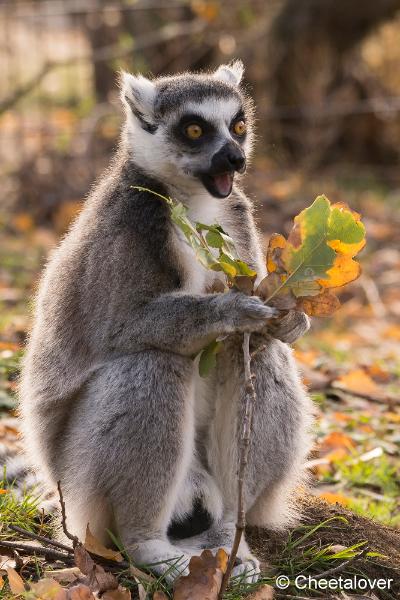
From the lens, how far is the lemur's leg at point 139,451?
11.7 feet

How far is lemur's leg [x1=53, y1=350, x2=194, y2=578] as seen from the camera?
3570mm

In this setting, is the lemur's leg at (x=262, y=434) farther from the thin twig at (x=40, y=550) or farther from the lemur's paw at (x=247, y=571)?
the thin twig at (x=40, y=550)

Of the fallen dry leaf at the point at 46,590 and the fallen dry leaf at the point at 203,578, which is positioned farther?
the fallen dry leaf at the point at 203,578

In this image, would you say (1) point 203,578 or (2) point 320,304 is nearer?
(1) point 203,578

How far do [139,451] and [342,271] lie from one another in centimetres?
103

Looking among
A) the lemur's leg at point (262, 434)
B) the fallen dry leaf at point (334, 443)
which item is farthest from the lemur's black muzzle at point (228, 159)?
the fallen dry leaf at point (334, 443)

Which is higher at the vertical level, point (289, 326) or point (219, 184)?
point (219, 184)

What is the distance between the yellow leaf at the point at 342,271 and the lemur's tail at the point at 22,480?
5.36ft

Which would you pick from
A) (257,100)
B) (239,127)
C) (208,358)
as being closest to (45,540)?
(208,358)

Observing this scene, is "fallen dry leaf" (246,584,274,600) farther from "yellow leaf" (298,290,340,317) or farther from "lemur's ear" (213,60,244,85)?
"lemur's ear" (213,60,244,85)

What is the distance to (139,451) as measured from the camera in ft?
11.7

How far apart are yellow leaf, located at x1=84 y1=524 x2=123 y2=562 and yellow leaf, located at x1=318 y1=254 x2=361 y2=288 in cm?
133

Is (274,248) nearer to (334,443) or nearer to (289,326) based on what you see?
(289,326)

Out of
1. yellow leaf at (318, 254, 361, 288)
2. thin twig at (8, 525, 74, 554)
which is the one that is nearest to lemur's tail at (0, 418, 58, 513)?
thin twig at (8, 525, 74, 554)
